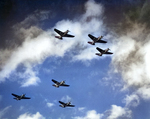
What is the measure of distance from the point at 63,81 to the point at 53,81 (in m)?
5.36

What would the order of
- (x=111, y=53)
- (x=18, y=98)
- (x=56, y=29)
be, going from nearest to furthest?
(x=56, y=29), (x=111, y=53), (x=18, y=98)

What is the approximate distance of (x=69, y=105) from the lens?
10281cm

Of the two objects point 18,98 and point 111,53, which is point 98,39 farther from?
point 18,98

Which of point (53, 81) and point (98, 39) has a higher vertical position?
point (98, 39)

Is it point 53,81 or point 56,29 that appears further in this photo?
point 53,81

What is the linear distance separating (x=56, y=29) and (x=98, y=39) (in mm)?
19933

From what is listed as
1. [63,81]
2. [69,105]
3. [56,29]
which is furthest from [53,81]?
[56,29]

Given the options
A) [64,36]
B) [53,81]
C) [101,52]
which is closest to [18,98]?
[53,81]

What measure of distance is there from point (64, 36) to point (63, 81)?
74.6 ft

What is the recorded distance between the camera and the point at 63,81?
307ft

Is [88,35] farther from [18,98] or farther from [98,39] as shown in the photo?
[18,98]

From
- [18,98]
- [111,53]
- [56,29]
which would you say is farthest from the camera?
[18,98]

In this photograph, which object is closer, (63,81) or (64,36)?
(64,36)

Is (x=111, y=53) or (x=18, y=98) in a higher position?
(x=111, y=53)
